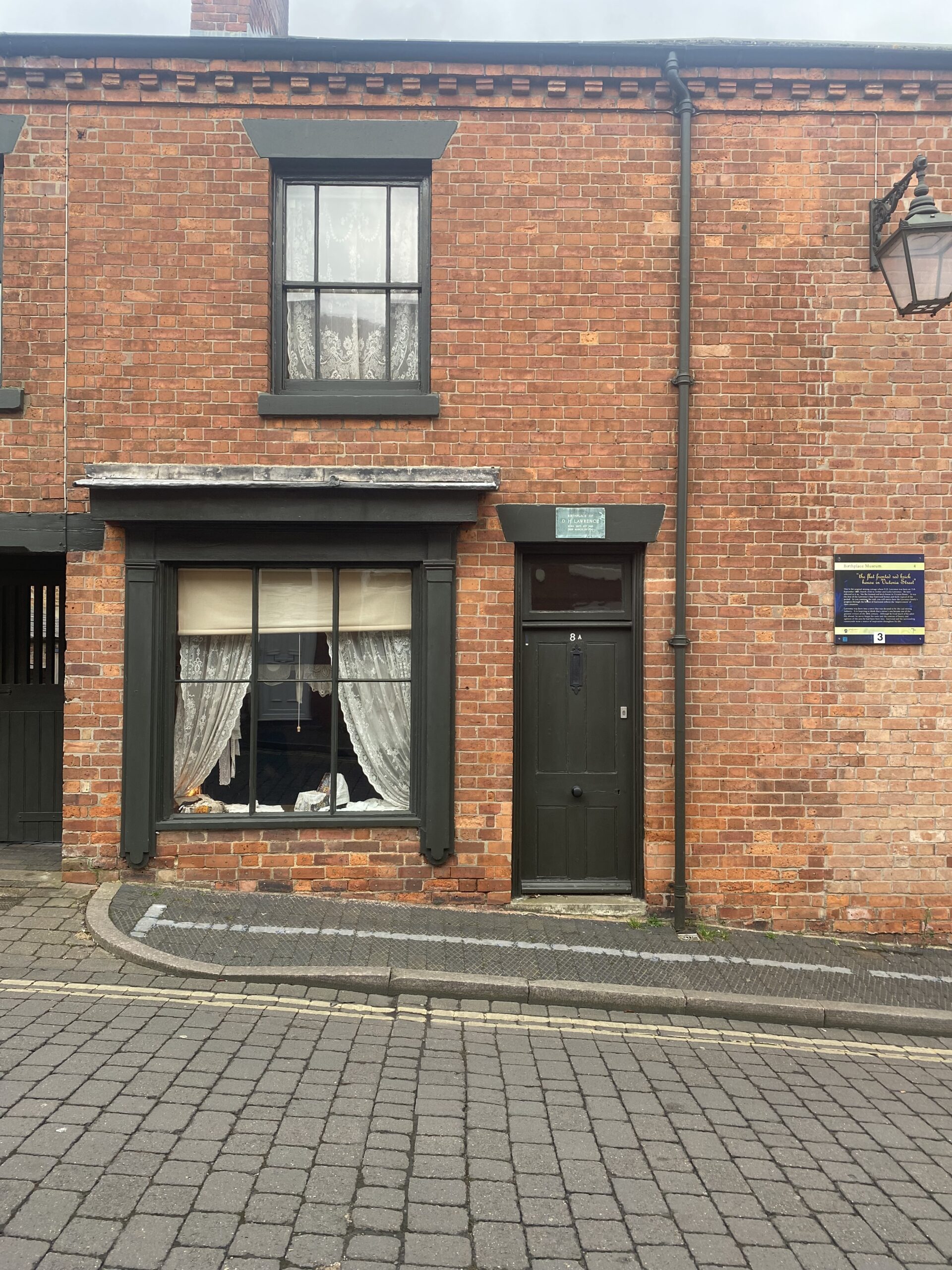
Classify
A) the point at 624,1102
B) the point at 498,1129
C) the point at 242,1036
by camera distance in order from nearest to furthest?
1. the point at 498,1129
2. the point at 624,1102
3. the point at 242,1036

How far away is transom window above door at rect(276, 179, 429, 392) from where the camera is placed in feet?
22.1

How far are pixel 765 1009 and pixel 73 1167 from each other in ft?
12.4

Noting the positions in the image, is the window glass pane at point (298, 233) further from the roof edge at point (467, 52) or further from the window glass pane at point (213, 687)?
the window glass pane at point (213, 687)

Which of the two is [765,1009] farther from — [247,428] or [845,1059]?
[247,428]

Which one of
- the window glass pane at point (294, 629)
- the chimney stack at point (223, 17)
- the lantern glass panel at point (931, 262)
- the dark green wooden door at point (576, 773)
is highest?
the chimney stack at point (223, 17)

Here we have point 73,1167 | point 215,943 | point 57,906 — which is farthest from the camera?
point 57,906

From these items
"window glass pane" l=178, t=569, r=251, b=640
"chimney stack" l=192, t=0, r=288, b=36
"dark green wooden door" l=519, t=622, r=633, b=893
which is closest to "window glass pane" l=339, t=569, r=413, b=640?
"window glass pane" l=178, t=569, r=251, b=640

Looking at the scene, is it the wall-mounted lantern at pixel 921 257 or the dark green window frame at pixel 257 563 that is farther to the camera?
the dark green window frame at pixel 257 563

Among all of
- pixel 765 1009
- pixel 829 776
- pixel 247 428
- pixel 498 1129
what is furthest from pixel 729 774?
pixel 247 428

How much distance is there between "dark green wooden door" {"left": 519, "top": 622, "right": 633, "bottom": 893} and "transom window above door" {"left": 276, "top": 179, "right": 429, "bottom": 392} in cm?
252

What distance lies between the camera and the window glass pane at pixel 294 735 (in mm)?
6703

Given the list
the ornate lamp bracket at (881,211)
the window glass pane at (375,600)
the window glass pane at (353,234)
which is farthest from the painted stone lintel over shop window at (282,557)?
the ornate lamp bracket at (881,211)

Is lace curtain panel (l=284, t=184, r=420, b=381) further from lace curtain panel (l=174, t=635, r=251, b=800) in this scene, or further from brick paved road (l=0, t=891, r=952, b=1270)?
brick paved road (l=0, t=891, r=952, b=1270)

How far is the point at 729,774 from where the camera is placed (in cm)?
654
